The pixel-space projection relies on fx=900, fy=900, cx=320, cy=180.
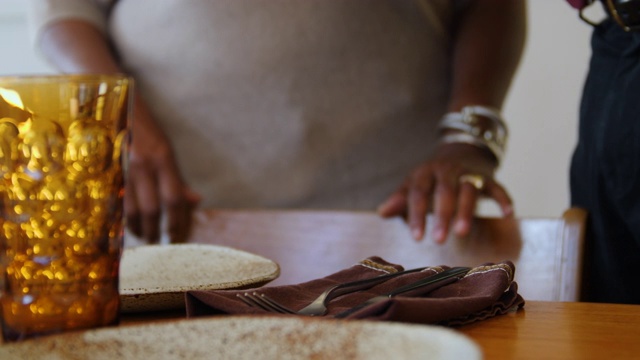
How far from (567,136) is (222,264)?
2322 millimetres

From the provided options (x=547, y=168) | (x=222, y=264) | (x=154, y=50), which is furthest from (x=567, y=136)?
(x=222, y=264)

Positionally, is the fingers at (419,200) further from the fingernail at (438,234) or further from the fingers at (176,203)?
the fingers at (176,203)

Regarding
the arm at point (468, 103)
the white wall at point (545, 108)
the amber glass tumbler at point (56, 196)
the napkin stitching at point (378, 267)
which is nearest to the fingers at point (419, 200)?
the arm at point (468, 103)

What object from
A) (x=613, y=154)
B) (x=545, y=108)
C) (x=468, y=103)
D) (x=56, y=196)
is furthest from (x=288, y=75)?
(x=545, y=108)

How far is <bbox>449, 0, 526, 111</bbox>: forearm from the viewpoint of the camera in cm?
129

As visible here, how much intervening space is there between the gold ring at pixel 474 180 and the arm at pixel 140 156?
0.32 m

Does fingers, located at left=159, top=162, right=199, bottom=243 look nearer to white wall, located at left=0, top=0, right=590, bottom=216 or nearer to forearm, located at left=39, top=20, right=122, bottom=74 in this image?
forearm, located at left=39, top=20, right=122, bottom=74

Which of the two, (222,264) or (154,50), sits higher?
(154,50)

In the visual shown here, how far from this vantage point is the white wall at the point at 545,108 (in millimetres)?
2824

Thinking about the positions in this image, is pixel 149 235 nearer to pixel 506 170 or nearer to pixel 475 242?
pixel 475 242

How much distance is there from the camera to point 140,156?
119cm

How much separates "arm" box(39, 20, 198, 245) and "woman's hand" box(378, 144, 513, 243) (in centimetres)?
26

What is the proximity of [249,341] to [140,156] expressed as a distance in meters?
0.83

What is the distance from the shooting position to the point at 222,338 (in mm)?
402
